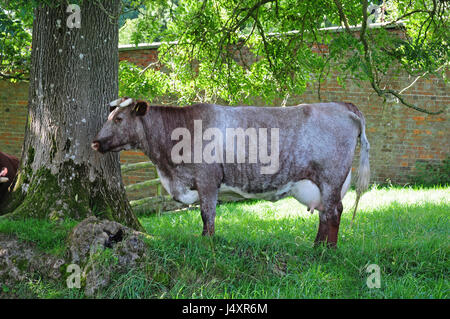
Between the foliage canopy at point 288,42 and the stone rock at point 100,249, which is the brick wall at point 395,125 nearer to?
the foliage canopy at point 288,42

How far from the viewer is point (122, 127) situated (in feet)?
16.8

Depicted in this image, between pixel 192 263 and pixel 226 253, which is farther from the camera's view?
pixel 226 253

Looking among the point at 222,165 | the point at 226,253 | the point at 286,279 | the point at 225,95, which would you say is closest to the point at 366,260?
the point at 286,279

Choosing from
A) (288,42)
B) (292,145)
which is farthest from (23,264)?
(288,42)

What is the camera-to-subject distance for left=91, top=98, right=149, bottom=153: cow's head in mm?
5031

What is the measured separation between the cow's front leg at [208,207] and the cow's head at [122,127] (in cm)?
94

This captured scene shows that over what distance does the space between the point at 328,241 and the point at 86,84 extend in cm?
316

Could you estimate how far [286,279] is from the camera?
4.42 metres

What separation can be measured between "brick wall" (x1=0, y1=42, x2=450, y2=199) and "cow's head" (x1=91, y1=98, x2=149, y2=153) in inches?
266

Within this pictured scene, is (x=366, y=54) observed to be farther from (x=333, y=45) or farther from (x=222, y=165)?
(x=222, y=165)

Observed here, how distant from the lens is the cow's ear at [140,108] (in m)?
5.12

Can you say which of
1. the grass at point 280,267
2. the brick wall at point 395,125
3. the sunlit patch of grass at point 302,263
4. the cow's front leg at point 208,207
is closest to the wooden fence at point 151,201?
the brick wall at point 395,125

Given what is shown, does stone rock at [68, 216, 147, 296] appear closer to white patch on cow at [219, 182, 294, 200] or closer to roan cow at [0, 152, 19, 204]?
white patch on cow at [219, 182, 294, 200]
